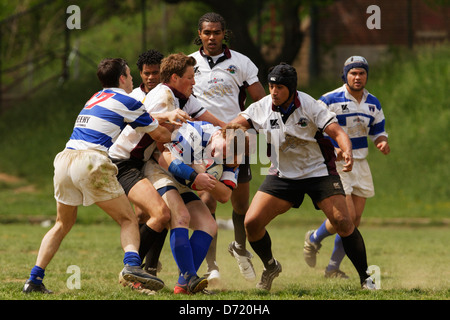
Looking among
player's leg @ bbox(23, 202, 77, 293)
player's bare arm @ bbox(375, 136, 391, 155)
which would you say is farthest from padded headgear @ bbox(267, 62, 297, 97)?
player's leg @ bbox(23, 202, 77, 293)

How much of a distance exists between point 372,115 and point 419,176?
9.78 m

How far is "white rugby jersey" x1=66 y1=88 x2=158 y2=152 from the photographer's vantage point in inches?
245

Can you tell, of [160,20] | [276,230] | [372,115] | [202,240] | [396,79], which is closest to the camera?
[202,240]

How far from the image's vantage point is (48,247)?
6.31 metres

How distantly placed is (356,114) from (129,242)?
3.08 m

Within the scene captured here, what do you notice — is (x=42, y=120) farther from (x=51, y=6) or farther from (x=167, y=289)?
(x=167, y=289)

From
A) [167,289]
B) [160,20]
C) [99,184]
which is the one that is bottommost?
[167,289]

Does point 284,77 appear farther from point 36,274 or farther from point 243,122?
point 36,274

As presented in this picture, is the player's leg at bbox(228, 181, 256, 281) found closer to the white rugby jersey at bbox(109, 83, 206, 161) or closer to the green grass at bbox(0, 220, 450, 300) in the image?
the green grass at bbox(0, 220, 450, 300)

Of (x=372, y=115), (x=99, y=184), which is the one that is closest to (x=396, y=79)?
(x=372, y=115)

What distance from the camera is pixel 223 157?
634cm

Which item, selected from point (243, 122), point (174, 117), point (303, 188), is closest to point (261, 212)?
point (303, 188)

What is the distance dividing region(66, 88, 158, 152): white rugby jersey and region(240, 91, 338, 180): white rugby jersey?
1048 mm

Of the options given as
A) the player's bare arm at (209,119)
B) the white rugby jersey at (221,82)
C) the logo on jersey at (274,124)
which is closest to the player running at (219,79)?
the white rugby jersey at (221,82)
